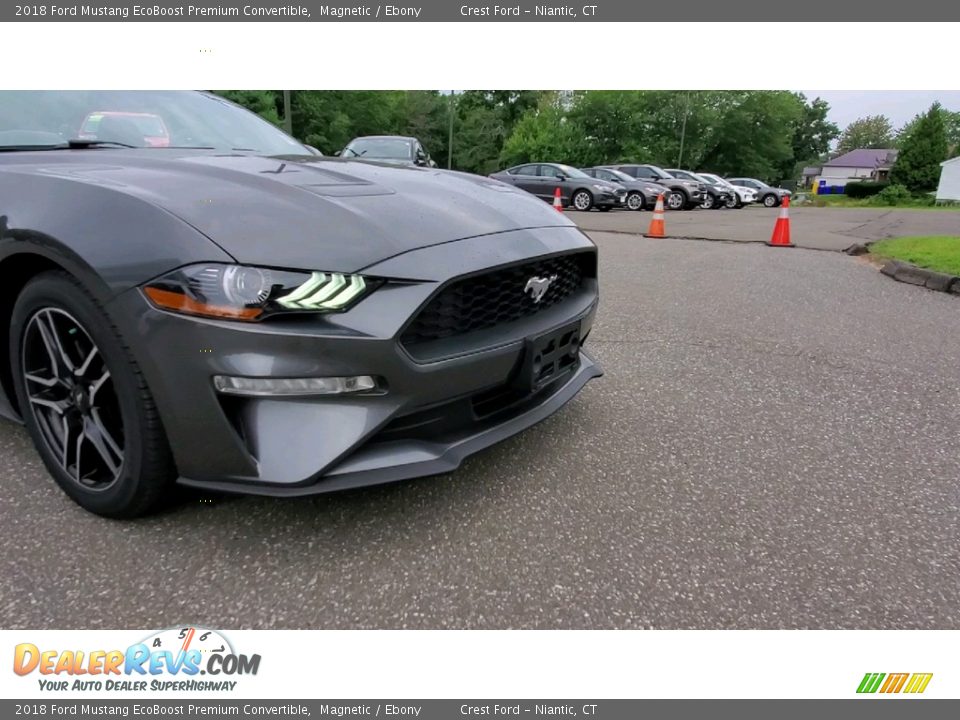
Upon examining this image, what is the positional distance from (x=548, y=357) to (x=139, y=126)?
2.08 metres

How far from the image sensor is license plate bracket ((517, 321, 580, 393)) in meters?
1.97

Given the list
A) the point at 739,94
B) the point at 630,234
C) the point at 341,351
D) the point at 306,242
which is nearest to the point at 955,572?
the point at 341,351

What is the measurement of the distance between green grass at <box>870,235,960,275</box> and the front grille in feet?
19.5

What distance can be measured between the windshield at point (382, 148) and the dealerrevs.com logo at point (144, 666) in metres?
7.99

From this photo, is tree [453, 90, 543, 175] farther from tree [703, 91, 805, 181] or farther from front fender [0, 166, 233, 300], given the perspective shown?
front fender [0, 166, 233, 300]

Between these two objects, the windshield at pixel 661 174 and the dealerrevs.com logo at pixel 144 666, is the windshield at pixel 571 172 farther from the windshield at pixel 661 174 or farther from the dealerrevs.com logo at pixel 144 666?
the dealerrevs.com logo at pixel 144 666

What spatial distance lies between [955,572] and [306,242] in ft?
6.99

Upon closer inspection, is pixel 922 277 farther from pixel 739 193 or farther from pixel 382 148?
pixel 739 193

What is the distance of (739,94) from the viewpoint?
45.5m

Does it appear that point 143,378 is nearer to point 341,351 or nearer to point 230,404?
point 230,404

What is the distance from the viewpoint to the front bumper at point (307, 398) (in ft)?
5.14

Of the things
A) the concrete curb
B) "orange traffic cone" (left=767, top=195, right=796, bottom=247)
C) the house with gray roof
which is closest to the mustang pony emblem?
the concrete curb

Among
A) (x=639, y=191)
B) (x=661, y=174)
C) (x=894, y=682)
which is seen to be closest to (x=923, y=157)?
(x=661, y=174)

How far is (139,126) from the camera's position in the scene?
2.66 metres
